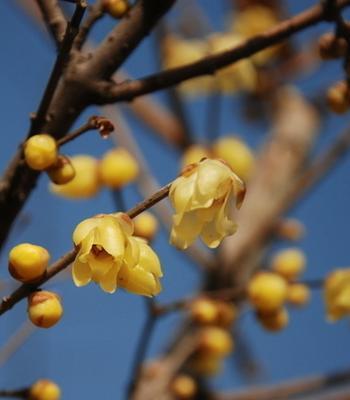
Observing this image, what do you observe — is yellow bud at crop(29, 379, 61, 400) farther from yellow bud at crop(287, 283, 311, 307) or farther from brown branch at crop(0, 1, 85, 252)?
yellow bud at crop(287, 283, 311, 307)

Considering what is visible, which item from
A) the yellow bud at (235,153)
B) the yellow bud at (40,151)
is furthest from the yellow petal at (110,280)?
the yellow bud at (235,153)

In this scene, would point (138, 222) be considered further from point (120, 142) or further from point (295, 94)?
point (295, 94)

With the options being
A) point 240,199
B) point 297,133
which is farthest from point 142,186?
point 240,199

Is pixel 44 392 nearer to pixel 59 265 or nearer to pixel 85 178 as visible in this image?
pixel 59 265

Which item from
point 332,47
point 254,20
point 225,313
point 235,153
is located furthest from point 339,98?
point 254,20

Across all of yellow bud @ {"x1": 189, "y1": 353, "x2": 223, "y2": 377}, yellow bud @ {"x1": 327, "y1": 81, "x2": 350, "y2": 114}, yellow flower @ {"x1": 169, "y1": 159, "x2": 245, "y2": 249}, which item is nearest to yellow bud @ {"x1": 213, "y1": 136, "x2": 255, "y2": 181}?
yellow bud @ {"x1": 189, "y1": 353, "x2": 223, "y2": 377}

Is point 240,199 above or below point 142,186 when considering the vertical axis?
above
